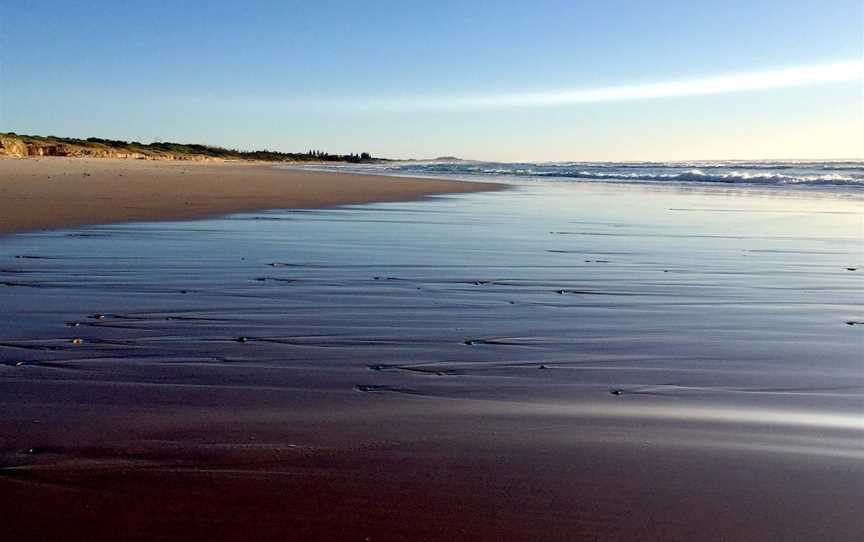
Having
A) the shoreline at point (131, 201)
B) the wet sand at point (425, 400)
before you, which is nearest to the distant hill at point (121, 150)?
the shoreline at point (131, 201)

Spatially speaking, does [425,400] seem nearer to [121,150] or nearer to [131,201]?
[131,201]

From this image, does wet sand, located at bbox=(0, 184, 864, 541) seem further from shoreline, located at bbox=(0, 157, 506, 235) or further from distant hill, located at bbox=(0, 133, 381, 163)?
distant hill, located at bbox=(0, 133, 381, 163)

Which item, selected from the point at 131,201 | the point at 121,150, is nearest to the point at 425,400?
the point at 131,201

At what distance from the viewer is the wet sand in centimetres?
193

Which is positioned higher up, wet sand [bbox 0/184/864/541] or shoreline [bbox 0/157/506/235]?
wet sand [bbox 0/184/864/541]

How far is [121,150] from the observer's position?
58.8 m

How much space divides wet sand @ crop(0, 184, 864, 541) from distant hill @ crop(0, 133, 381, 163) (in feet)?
138

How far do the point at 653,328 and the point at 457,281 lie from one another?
5.61 ft

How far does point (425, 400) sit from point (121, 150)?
61431mm

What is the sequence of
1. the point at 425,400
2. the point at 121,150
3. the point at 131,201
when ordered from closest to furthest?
the point at 425,400, the point at 131,201, the point at 121,150

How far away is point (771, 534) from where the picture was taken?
184 centimetres

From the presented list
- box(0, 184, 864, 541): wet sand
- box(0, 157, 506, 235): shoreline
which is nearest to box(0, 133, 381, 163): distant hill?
box(0, 157, 506, 235): shoreline

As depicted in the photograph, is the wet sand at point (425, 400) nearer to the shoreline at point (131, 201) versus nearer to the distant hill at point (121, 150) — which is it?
the shoreline at point (131, 201)

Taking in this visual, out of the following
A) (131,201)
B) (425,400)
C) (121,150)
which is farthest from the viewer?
(121,150)
